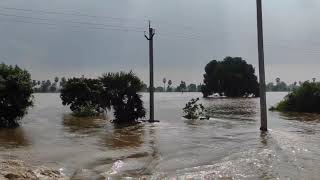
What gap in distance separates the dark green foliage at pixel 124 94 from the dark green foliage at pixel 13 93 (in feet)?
16.7

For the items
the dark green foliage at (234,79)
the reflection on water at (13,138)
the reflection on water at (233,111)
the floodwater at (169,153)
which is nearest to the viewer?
the floodwater at (169,153)

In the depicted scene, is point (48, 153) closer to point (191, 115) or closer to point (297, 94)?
point (191, 115)

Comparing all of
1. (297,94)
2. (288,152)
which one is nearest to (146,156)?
(288,152)

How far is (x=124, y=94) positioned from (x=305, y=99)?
22089 mm

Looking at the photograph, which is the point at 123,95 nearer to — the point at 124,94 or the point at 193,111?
the point at 124,94

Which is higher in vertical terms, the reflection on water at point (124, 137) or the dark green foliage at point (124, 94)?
the dark green foliage at point (124, 94)

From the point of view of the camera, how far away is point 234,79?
363ft

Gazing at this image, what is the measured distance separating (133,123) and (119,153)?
12.6m

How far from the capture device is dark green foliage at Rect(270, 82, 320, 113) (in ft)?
142

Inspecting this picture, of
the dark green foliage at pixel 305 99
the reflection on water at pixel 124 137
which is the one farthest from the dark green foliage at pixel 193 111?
the dark green foliage at pixel 305 99

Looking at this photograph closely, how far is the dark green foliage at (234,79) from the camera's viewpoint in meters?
111

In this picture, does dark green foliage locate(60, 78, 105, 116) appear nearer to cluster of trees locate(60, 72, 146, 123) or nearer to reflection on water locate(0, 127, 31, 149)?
cluster of trees locate(60, 72, 146, 123)

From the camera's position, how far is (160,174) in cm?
1162

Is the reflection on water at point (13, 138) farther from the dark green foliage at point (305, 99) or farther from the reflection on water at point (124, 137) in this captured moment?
the dark green foliage at point (305, 99)
